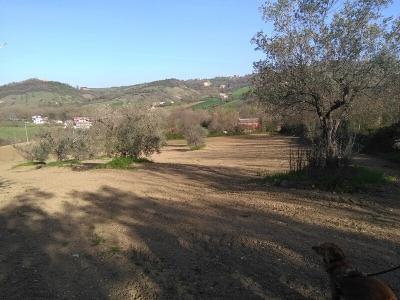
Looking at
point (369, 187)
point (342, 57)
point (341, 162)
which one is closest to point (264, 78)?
point (342, 57)

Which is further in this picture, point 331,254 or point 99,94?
point 99,94

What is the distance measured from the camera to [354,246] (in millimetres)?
6574

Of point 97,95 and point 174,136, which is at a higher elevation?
point 97,95

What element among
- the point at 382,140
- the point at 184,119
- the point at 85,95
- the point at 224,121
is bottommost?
the point at 382,140

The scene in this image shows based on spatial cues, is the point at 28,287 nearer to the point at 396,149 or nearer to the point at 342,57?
the point at 342,57

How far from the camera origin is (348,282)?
12.0 feet

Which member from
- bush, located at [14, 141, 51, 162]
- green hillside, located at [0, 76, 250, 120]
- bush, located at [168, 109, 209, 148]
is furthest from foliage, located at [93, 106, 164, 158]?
green hillside, located at [0, 76, 250, 120]

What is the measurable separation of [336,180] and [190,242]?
6.02 metres

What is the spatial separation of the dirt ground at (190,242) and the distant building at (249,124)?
6929 centimetres

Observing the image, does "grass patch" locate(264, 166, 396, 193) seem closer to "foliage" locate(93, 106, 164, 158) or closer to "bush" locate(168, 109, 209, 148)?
"foliage" locate(93, 106, 164, 158)

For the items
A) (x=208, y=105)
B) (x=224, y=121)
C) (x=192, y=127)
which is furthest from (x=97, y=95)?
(x=192, y=127)

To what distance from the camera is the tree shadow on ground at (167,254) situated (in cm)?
521

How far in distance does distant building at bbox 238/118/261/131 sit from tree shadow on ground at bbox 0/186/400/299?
7143cm

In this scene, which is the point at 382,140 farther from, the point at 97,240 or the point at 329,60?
the point at 97,240
